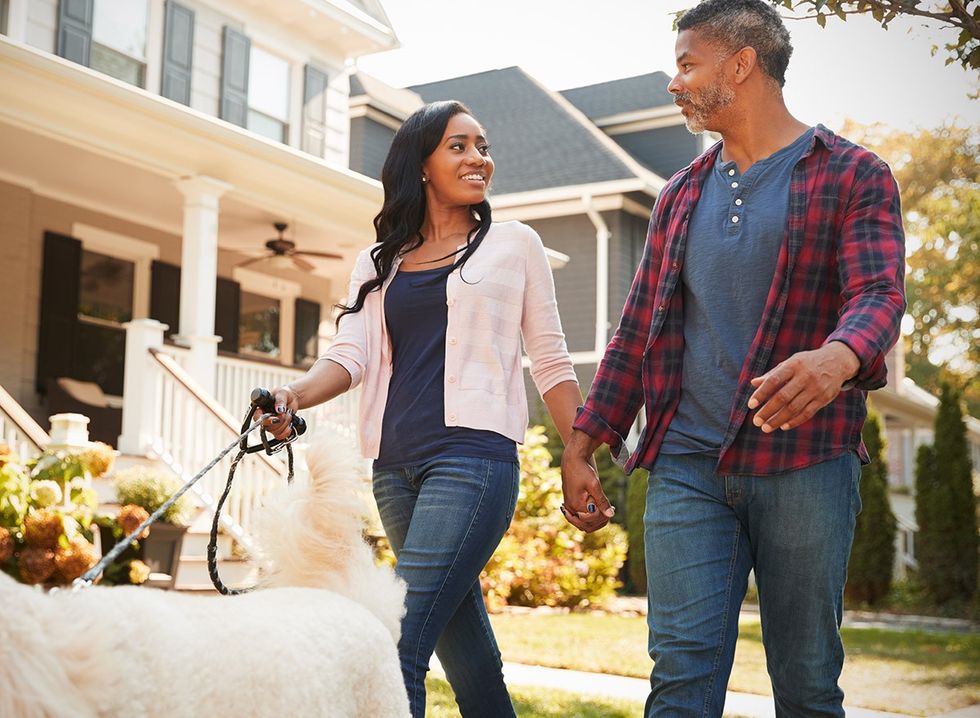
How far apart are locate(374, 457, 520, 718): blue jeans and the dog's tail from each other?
54 centimetres

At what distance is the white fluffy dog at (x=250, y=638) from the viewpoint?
5.02 feet

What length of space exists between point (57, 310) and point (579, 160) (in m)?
11.1

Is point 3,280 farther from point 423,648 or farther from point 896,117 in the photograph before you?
point 896,117

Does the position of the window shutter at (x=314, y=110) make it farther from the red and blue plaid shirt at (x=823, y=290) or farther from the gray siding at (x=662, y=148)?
the red and blue plaid shirt at (x=823, y=290)

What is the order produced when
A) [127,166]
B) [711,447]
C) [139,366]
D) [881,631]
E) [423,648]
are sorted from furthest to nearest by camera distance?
[881,631] → [127,166] → [139,366] → [423,648] → [711,447]

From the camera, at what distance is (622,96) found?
23.4 metres

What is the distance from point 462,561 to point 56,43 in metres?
10.3

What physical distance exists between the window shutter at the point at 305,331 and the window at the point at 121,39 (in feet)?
13.2

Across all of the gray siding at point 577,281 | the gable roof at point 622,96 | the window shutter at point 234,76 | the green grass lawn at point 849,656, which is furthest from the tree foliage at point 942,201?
the window shutter at point 234,76

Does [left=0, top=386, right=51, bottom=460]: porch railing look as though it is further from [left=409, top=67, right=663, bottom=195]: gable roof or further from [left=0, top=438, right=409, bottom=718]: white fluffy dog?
[left=409, top=67, right=663, bottom=195]: gable roof

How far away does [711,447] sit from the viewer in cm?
296

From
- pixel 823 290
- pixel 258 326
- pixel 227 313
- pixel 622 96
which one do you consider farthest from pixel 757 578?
pixel 622 96

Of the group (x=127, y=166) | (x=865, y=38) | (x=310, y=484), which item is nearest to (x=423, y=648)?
(x=310, y=484)

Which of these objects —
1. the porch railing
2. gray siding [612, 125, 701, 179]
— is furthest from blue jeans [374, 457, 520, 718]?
gray siding [612, 125, 701, 179]
